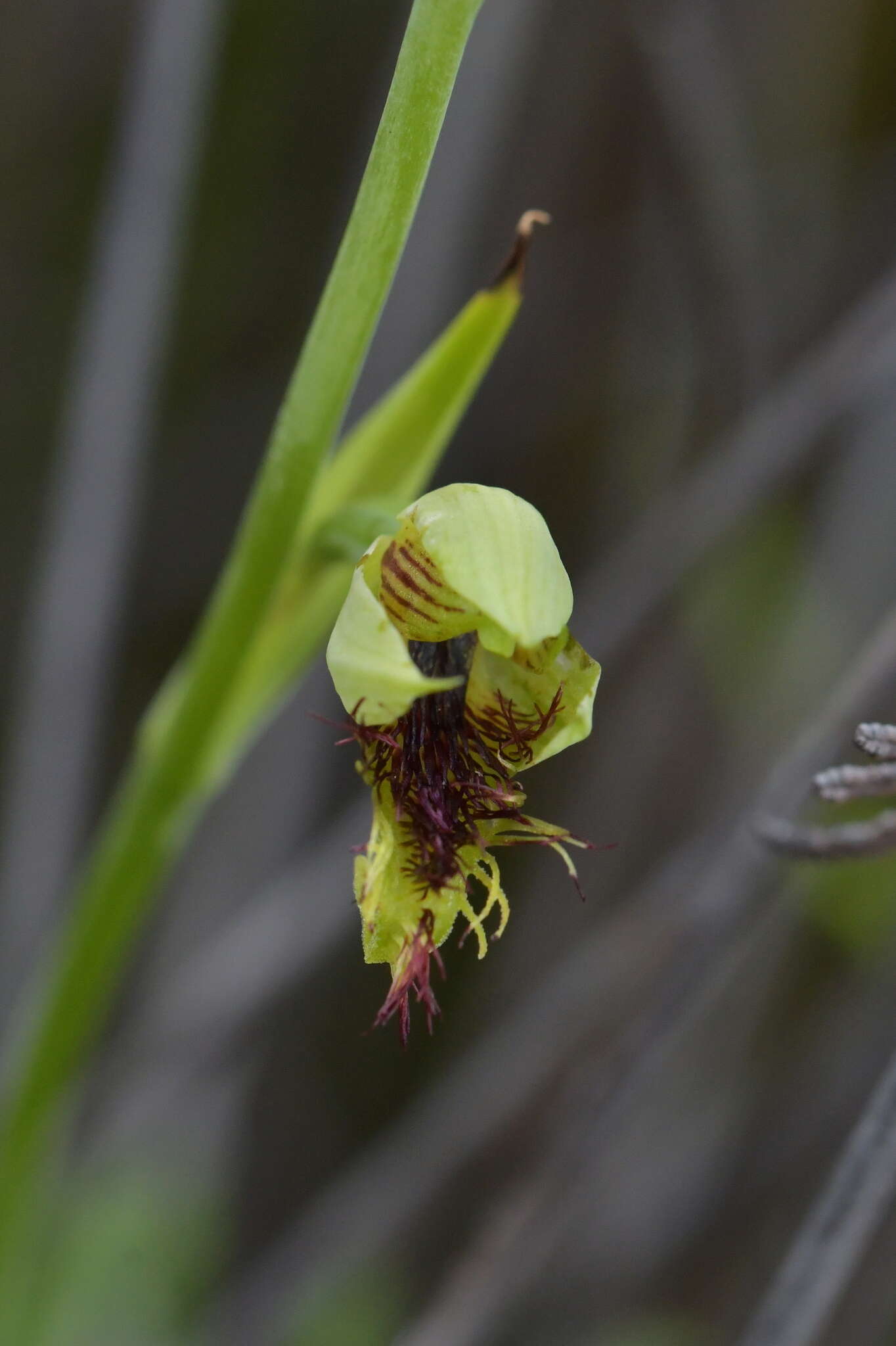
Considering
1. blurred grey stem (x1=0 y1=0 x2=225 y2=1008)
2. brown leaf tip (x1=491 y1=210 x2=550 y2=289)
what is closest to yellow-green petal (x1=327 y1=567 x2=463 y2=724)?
brown leaf tip (x1=491 y1=210 x2=550 y2=289)

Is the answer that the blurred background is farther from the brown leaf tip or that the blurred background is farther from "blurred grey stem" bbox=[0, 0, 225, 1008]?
the brown leaf tip

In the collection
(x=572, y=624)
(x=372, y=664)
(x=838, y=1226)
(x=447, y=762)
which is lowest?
(x=572, y=624)

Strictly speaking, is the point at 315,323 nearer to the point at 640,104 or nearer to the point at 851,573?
the point at 851,573

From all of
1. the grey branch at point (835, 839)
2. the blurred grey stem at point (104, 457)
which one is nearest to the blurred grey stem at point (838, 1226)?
the grey branch at point (835, 839)

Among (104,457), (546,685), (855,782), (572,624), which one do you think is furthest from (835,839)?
(104,457)

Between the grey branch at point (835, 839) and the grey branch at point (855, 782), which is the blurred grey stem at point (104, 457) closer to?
the grey branch at point (835, 839)

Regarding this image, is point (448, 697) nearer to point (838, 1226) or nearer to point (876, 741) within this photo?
point (876, 741)
